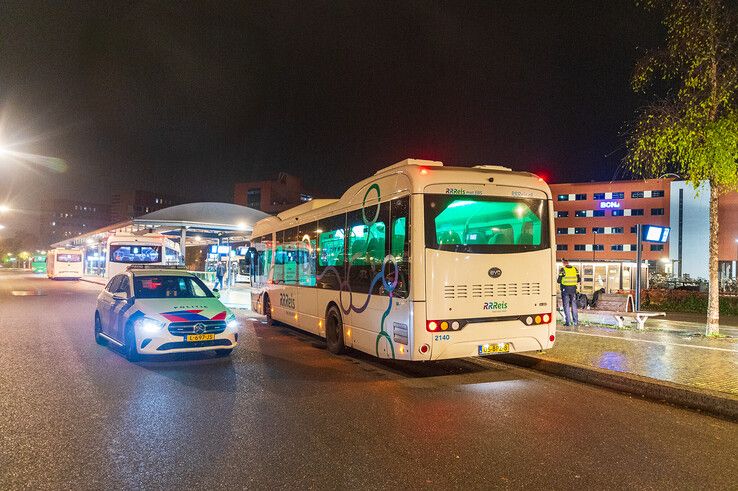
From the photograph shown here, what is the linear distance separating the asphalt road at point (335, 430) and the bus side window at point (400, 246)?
5.05ft

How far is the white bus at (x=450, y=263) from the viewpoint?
25.3 feet

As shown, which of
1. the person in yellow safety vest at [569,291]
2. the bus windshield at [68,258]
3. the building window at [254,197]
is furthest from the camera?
the building window at [254,197]

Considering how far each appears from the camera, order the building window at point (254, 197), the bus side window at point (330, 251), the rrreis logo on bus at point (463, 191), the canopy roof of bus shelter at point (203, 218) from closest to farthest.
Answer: the rrreis logo on bus at point (463, 191) < the bus side window at point (330, 251) < the canopy roof of bus shelter at point (203, 218) < the building window at point (254, 197)

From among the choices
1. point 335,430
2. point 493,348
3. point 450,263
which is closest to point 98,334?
point 335,430

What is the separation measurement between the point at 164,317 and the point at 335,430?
483 cm

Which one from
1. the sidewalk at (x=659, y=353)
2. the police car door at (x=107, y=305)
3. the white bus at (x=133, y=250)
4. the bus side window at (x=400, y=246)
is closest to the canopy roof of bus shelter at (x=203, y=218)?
the white bus at (x=133, y=250)

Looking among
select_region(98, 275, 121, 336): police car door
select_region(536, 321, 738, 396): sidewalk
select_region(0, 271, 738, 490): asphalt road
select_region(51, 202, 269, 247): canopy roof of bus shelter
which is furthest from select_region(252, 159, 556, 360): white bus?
select_region(51, 202, 269, 247): canopy roof of bus shelter

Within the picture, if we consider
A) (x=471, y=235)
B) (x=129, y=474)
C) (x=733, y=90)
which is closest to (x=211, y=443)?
(x=129, y=474)

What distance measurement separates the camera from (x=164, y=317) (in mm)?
9141

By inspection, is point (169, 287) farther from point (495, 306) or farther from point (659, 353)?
point (659, 353)

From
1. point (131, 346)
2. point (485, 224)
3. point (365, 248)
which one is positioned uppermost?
point (485, 224)

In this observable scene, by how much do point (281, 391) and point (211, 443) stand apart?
2.18 metres

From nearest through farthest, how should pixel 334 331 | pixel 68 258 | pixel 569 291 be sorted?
pixel 334 331, pixel 569 291, pixel 68 258

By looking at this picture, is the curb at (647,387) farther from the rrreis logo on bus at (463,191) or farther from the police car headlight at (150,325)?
the police car headlight at (150,325)
